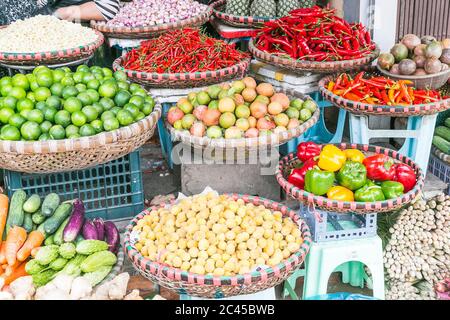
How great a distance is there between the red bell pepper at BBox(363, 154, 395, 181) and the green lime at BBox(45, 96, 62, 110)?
1.61 m

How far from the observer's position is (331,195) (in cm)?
277

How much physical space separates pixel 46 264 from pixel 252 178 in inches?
52.8

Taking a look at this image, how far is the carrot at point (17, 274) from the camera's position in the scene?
2527 millimetres

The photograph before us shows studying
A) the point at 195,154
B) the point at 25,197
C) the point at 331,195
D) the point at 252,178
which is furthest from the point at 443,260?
the point at 25,197

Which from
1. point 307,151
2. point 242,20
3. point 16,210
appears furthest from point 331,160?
point 242,20

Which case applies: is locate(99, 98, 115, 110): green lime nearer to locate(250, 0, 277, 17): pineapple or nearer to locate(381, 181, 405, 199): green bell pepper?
locate(381, 181, 405, 199): green bell pepper

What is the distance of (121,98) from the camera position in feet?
10.1

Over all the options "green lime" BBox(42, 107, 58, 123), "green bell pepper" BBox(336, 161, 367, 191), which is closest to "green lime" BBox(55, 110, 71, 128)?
"green lime" BBox(42, 107, 58, 123)

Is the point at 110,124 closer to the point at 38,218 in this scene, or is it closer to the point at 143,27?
the point at 38,218

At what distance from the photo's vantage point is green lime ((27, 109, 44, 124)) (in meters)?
2.82

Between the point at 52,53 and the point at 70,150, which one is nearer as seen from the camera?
the point at 70,150

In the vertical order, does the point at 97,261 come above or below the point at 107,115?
below

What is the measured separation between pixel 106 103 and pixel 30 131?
0.43 m
